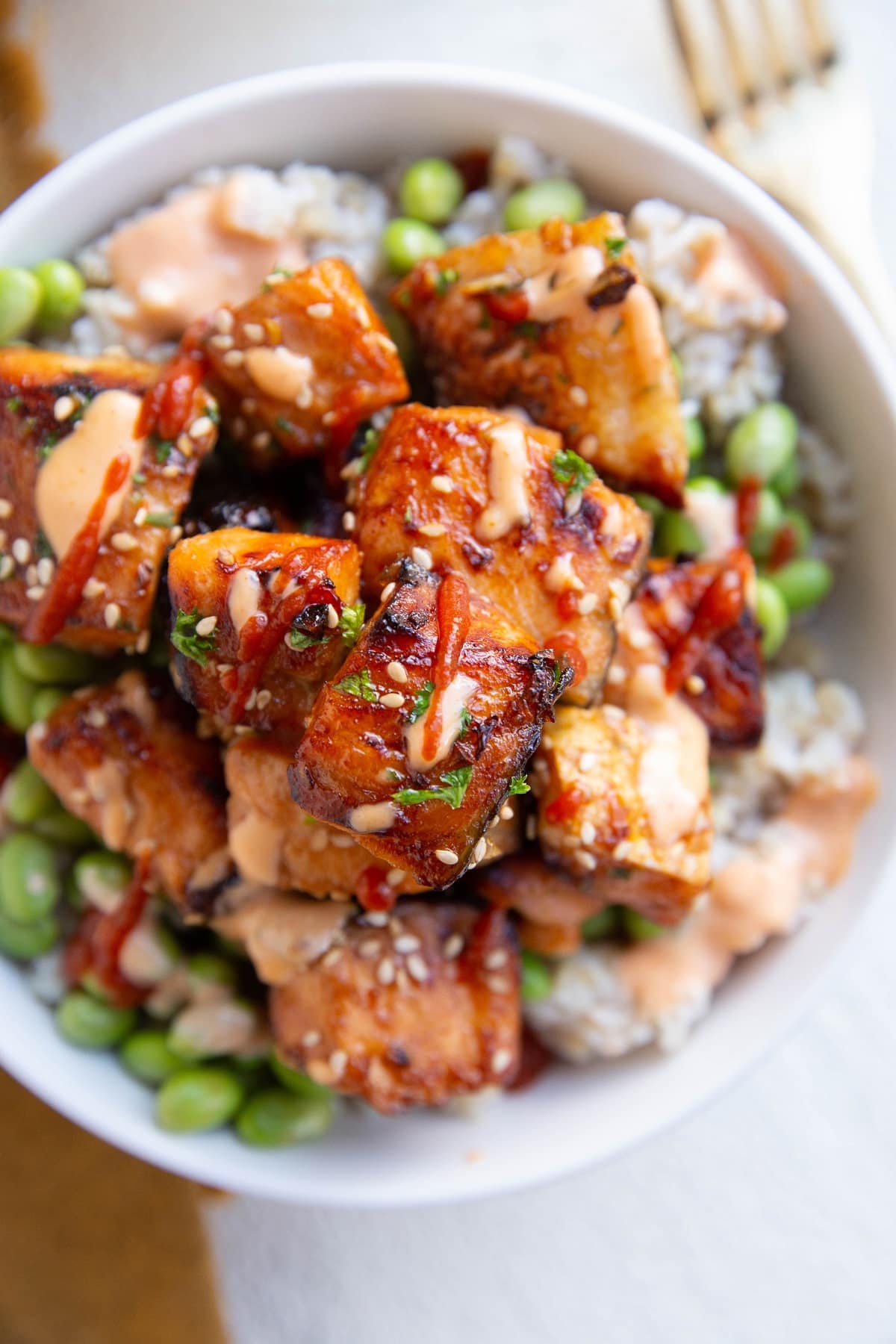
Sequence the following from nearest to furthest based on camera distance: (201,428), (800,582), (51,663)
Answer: (201,428) → (51,663) → (800,582)

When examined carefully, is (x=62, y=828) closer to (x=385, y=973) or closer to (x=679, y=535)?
(x=385, y=973)

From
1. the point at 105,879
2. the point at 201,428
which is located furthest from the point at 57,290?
the point at 105,879

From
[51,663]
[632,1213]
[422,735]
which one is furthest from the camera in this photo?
[632,1213]

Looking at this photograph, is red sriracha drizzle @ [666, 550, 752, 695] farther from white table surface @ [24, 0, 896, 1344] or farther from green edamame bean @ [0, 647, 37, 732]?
green edamame bean @ [0, 647, 37, 732]

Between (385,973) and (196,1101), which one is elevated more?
(385,973)

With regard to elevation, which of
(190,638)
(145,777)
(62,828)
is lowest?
(62,828)

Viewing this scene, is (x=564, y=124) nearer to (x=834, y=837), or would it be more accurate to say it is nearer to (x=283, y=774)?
(x=283, y=774)

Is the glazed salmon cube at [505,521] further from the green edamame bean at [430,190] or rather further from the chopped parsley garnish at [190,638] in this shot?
the green edamame bean at [430,190]

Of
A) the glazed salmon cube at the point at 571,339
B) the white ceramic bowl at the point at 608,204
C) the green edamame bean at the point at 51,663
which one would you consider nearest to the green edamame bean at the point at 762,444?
the white ceramic bowl at the point at 608,204

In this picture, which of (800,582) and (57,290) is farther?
(800,582)
